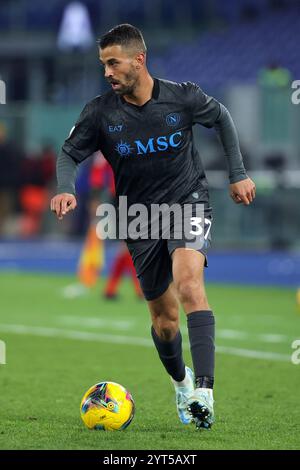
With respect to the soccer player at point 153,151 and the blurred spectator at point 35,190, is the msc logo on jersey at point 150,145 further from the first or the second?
the blurred spectator at point 35,190

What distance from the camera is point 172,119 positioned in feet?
24.8

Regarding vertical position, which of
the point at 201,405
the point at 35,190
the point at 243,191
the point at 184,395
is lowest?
the point at 201,405

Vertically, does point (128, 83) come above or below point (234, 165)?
above

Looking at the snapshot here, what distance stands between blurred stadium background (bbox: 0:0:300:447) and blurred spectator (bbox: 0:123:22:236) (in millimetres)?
A: 25

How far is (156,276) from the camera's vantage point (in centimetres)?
757

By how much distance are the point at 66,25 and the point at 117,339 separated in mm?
16794

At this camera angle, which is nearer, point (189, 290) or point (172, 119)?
point (189, 290)

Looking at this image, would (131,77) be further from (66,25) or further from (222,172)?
(66,25)

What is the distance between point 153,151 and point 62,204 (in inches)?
25.8

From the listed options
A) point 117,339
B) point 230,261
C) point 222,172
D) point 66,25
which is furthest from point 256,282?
point 66,25

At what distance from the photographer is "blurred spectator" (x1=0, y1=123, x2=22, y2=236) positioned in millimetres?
26031

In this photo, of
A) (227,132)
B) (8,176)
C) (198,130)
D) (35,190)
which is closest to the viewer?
(227,132)

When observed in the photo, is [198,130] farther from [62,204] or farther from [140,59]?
[62,204]

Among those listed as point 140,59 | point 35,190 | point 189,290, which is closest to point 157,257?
point 189,290
